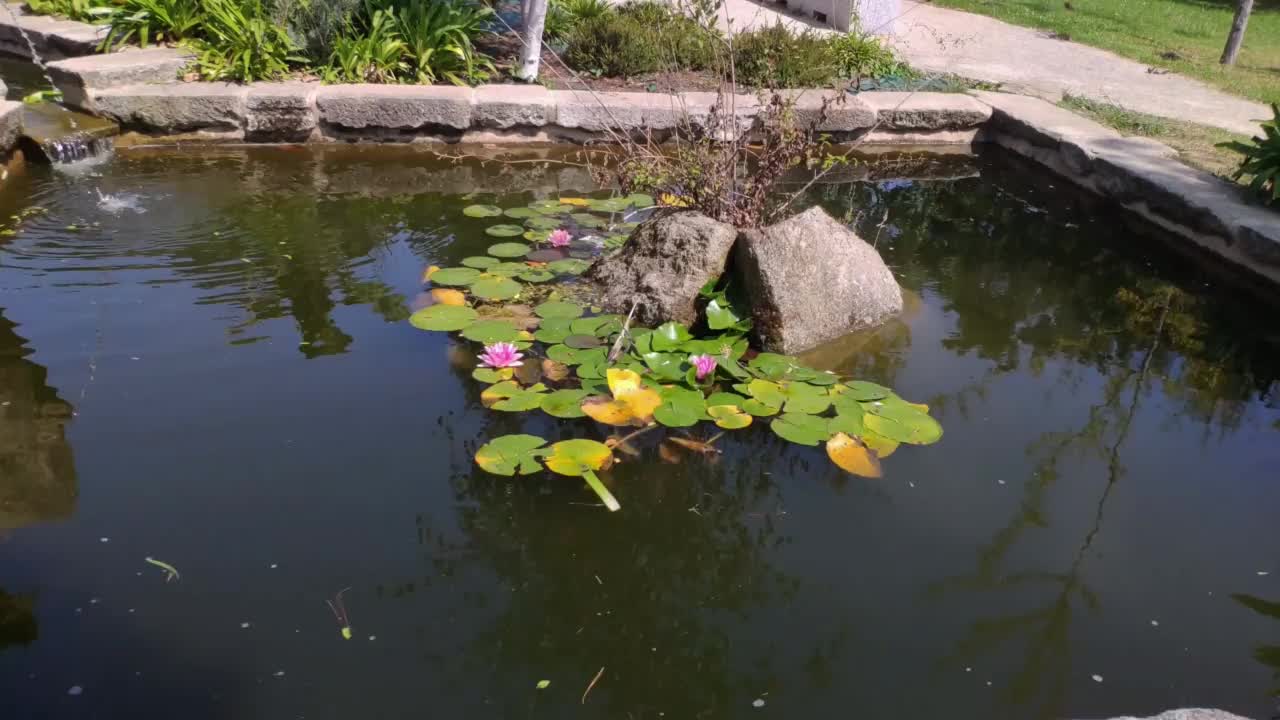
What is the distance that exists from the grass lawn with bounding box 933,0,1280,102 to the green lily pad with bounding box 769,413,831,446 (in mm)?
6433

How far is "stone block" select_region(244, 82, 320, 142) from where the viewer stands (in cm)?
577

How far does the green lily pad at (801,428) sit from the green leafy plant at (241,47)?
4463mm

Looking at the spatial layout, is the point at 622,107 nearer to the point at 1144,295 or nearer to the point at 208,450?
the point at 1144,295

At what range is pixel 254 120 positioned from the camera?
19.1 ft

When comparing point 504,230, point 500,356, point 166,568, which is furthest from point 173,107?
point 166,568

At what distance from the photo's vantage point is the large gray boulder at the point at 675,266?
3.89m

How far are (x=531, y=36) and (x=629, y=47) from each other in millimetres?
775

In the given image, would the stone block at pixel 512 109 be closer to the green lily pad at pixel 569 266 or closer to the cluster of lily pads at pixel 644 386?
the green lily pad at pixel 569 266

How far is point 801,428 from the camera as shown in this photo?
3191 millimetres

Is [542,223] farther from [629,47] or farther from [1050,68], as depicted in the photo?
[1050,68]

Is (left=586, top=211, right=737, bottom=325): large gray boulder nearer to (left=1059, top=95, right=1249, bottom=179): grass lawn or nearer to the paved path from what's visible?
(left=1059, top=95, right=1249, bottom=179): grass lawn

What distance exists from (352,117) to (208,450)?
11.1 feet

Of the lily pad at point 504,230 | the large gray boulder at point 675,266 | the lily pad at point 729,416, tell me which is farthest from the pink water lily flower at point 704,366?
the lily pad at point 504,230

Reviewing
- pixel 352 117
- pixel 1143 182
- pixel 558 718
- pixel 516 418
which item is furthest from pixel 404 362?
pixel 1143 182
